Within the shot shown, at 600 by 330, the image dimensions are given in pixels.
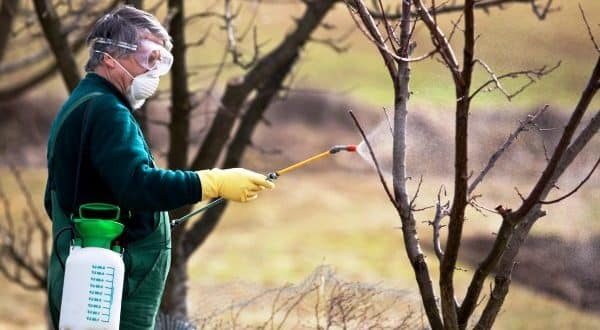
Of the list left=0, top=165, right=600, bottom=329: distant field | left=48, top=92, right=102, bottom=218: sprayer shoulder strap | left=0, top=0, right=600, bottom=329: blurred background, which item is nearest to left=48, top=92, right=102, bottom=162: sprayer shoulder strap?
left=48, top=92, right=102, bottom=218: sprayer shoulder strap

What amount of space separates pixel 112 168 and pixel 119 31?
1.44 ft

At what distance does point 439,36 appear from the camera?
2986mm

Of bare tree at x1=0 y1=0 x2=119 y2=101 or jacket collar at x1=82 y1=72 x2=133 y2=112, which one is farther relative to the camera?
bare tree at x1=0 y1=0 x2=119 y2=101

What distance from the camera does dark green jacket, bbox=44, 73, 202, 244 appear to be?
3283mm

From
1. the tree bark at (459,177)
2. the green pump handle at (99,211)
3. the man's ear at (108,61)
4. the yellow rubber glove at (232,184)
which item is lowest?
the green pump handle at (99,211)

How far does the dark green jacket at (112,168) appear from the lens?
3.28 meters

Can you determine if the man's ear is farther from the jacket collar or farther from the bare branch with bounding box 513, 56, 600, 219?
the bare branch with bounding box 513, 56, 600, 219

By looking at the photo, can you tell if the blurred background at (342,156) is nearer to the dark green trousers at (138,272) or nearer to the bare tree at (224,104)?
the bare tree at (224,104)

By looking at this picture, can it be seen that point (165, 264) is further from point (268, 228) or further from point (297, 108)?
point (297, 108)

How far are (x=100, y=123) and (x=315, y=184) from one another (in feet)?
66.9

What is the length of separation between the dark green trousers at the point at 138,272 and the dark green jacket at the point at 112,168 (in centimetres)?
5

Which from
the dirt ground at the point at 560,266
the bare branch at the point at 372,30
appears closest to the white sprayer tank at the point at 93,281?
the bare branch at the point at 372,30

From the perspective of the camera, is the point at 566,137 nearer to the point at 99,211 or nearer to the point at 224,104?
the point at 99,211

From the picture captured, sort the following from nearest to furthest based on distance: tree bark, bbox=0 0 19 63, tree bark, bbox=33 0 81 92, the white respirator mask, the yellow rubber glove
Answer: the yellow rubber glove, the white respirator mask, tree bark, bbox=33 0 81 92, tree bark, bbox=0 0 19 63
